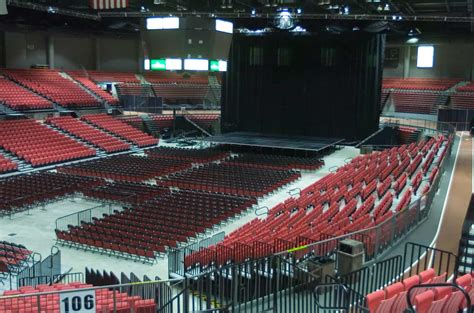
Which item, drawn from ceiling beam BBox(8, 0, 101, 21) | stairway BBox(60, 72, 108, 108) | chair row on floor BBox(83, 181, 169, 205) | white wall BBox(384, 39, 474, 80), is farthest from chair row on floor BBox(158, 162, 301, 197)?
white wall BBox(384, 39, 474, 80)

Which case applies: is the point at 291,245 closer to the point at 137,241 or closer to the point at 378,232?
the point at 378,232

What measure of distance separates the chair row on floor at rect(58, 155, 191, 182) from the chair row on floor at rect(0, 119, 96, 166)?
65.3 inches

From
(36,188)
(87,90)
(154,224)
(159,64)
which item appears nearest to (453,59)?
(159,64)

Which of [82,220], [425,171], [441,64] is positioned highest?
[441,64]

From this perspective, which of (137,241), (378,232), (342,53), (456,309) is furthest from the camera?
(342,53)

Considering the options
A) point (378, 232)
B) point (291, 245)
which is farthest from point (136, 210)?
point (378, 232)

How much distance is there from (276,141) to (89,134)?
13767mm

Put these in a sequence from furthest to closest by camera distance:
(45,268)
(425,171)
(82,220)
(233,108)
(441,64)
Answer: (441,64), (233,108), (425,171), (82,220), (45,268)

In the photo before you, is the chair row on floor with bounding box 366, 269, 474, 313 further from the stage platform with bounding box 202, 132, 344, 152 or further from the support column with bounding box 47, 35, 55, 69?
the support column with bounding box 47, 35, 55, 69

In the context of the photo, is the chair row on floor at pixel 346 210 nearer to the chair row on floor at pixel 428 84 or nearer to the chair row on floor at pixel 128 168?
the chair row on floor at pixel 128 168

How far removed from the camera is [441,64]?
49.5 meters

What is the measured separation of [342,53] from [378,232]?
28.8 metres

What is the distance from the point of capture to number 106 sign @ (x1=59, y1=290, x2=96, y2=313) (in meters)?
7.40

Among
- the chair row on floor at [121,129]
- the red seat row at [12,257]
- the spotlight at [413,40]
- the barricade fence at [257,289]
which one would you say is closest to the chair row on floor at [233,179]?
the chair row on floor at [121,129]
